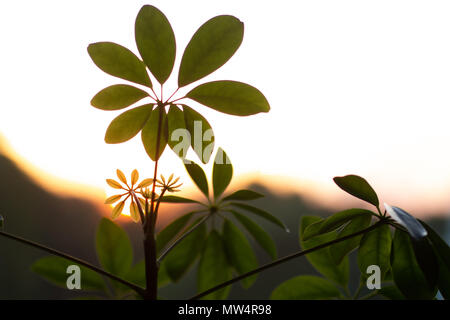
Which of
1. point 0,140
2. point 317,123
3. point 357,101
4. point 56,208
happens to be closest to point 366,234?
point 317,123

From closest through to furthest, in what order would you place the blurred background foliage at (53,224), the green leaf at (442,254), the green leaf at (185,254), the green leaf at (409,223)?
1. the green leaf at (409,223)
2. the green leaf at (442,254)
3. the green leaf at (185,254)
4. the blurred background foliage at (53,224)

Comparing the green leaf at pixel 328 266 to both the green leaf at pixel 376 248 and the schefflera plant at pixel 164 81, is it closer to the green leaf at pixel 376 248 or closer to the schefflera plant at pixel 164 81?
the green leaf at pixel 376 248

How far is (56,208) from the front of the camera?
5.16 ft

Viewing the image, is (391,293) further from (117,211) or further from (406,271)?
(117,211)

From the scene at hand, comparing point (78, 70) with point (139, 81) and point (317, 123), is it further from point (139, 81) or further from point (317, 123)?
point (317, 123)

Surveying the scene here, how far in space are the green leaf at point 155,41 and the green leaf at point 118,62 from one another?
0.02 meters

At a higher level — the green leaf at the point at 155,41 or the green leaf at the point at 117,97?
the green leaf at the point at 155,41

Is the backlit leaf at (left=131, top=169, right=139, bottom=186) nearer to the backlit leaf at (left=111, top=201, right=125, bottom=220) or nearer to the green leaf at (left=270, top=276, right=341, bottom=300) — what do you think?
the backlit leaf at (left=111, top=201, right=125, bottom=220)

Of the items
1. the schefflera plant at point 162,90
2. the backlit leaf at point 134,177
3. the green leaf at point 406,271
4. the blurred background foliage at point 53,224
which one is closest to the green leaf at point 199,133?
the schefflera plant at point 162,90

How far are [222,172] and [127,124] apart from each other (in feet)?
0.66

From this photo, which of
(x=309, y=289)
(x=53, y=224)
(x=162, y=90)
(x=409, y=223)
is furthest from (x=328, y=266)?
(x=53, y=224)

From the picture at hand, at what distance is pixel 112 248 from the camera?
0.82 m

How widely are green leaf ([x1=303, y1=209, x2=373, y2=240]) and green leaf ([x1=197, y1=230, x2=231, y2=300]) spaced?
0.23m

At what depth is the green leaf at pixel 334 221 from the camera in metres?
0.65
